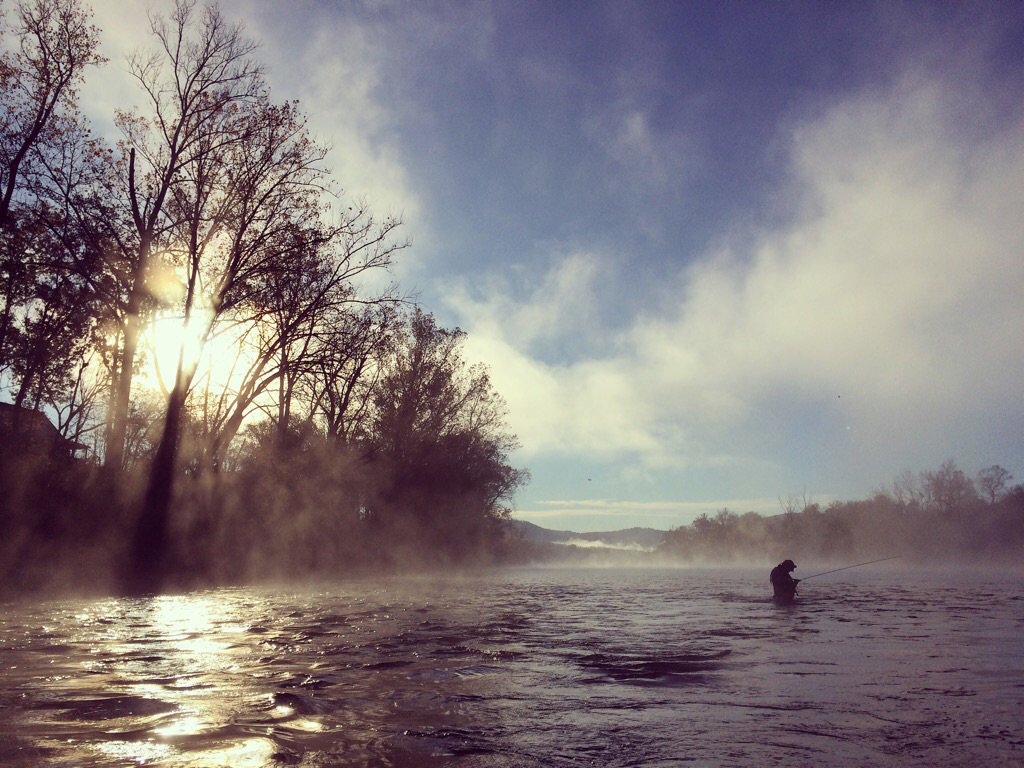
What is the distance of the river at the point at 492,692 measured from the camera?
3609 millimetres

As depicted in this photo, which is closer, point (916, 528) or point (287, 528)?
point (287, 528)

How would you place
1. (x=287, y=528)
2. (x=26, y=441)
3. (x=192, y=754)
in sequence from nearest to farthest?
(x=192, y=754)
(x=26, y=441)
(x=287, y=528)

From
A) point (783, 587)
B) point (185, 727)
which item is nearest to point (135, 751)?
point (185, 727)

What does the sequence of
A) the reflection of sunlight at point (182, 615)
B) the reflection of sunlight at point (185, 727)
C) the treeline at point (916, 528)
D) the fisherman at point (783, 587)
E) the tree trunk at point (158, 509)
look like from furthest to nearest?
the treeline at point (916, 528)
the tree trunk at point (158, 509)
the fisherman at point (783, 587)
the reflection of sunlight at point (182, 615)
the reflection of sunlight at point (185, 727)

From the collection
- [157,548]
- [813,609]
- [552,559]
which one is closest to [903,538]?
[552,559]

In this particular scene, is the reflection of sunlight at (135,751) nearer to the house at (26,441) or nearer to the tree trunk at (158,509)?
the house at (26,441)

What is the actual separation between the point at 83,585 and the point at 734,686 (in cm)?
1520

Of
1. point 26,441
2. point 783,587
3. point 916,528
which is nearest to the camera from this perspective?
point 783,587

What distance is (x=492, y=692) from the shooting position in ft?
17.2

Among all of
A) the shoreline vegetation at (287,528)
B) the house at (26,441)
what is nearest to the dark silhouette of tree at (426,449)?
the shoreline vegetation at (287,528)

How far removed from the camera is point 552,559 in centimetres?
7812

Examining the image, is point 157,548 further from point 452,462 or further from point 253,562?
point 452,462

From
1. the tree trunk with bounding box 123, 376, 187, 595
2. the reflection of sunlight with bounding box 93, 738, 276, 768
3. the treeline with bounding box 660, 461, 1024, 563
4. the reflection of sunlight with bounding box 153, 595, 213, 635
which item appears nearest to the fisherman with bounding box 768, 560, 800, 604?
the reflection of sunlight with bounding box 153, 595, 213, 635

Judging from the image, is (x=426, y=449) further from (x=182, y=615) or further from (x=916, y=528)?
(x=916, y=528)
